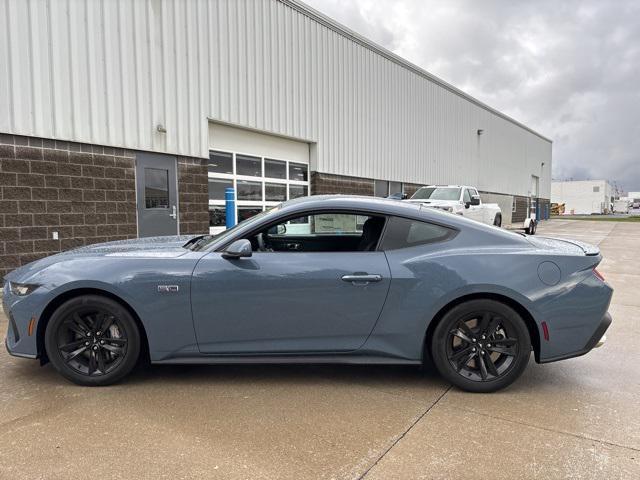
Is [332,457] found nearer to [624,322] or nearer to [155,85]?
[624,322]

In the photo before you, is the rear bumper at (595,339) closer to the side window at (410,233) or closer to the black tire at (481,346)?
the black tire at (481,346)

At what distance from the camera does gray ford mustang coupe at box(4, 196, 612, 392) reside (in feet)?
11.1

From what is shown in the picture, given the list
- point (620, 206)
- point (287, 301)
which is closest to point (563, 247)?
point (287, 301)

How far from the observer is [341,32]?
14859 millimetres

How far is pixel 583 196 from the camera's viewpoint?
339 feet

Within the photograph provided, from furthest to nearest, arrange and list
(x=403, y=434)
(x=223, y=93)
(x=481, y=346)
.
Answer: (x=223, y=93)
(x=481, y=346)
(x=403, y=434)

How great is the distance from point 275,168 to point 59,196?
6.15 m

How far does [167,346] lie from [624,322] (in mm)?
5414

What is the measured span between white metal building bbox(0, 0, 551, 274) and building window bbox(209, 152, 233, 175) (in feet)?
0.14

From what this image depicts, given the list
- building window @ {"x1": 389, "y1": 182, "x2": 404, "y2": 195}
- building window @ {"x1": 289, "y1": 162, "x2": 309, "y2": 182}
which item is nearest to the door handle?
building window @ {"x1": 289, "y1": 162, "x2": 309, "y2": 182}

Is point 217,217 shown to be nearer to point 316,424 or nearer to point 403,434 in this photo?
point 316,424

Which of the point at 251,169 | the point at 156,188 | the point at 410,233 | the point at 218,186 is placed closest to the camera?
the point at 410,233

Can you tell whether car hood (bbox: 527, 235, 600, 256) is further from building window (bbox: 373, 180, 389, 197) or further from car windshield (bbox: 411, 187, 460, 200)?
building window (bbox: 373, 180, 389, 197)

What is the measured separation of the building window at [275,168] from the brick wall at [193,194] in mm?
2461
